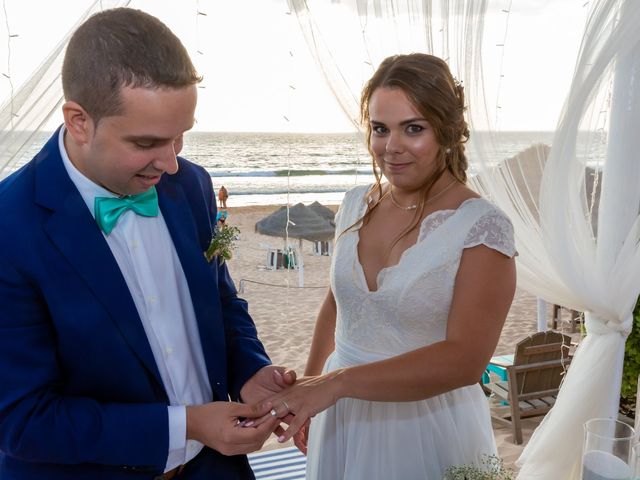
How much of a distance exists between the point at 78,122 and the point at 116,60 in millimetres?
159

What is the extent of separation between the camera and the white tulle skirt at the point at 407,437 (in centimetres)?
220

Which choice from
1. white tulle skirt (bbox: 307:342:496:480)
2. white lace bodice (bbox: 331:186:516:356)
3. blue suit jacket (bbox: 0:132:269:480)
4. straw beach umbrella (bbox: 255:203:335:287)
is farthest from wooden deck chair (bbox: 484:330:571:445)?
straw beach umbrella (bbox: 255:203:335:287)

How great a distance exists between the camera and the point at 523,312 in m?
10.3

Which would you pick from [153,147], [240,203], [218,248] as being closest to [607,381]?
[218,248]

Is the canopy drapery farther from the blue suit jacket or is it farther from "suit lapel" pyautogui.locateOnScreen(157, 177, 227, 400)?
the blue suit jacket

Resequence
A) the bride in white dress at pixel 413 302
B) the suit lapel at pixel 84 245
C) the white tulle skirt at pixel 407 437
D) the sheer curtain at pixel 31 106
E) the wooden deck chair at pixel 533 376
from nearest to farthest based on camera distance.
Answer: the suit lapel at pixel 84 245
the bride in white dress at pixel 413 302
the white tulle skirt at pixel 407 437
the sheer curtain at pixel 31 106
the wooden deck chair at pixel 533 376

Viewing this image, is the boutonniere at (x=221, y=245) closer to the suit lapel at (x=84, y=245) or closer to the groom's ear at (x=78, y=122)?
the suit lapel at (x=84, y=245)

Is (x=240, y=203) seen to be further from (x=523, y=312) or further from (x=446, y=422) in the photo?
(x=446, y=422)

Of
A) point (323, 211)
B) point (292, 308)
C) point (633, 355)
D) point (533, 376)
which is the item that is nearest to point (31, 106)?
point (633, 355)

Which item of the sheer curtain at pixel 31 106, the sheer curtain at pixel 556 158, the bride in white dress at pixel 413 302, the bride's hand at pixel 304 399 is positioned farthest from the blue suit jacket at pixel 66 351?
the sheer curtain at pixel 556 158

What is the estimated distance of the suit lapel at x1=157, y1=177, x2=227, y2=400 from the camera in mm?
1632

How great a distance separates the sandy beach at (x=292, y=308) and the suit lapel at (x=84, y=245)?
4.02 metres

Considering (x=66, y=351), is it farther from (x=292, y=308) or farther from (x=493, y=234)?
(x=292, y=308)

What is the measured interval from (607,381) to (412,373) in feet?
6.30
